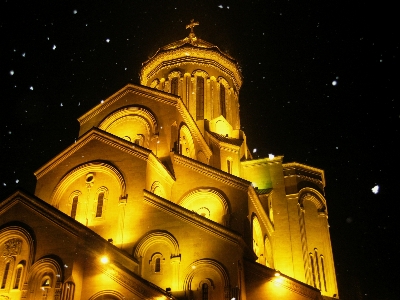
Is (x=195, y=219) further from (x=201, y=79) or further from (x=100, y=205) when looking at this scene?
(x=201, y=79)

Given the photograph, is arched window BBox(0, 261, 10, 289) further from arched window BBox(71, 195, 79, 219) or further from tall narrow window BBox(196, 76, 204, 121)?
tall narrow window BBox(196, 76, 204, 121)

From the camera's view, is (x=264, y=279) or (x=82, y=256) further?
(x=264, y=279)

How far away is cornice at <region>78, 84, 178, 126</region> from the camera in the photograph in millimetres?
27359

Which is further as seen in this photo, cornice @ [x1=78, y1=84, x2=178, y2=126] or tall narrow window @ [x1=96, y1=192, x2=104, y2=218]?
cornice @ [x1=78, y1=84, x2=178, y2=126]

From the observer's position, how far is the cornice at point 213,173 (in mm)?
24600

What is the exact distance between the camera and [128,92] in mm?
28453

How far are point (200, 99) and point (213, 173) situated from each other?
10346 millimetres

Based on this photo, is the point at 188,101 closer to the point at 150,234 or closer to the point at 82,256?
the point at 150,234

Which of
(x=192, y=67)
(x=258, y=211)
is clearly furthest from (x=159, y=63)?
(x=258, y=211)

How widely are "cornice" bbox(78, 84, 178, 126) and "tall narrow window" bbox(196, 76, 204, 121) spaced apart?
A: 633cm

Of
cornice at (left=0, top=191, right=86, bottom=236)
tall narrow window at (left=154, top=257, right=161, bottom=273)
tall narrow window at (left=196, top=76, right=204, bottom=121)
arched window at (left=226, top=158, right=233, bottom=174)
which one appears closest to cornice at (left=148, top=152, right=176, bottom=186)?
tall narrow window at (left=154, top=257, right=161, bottom=273)

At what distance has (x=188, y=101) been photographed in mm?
34219

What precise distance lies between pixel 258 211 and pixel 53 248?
1144cm

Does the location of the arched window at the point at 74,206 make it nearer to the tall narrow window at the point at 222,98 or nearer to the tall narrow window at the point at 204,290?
the tall narrow window at the point at 204,290
